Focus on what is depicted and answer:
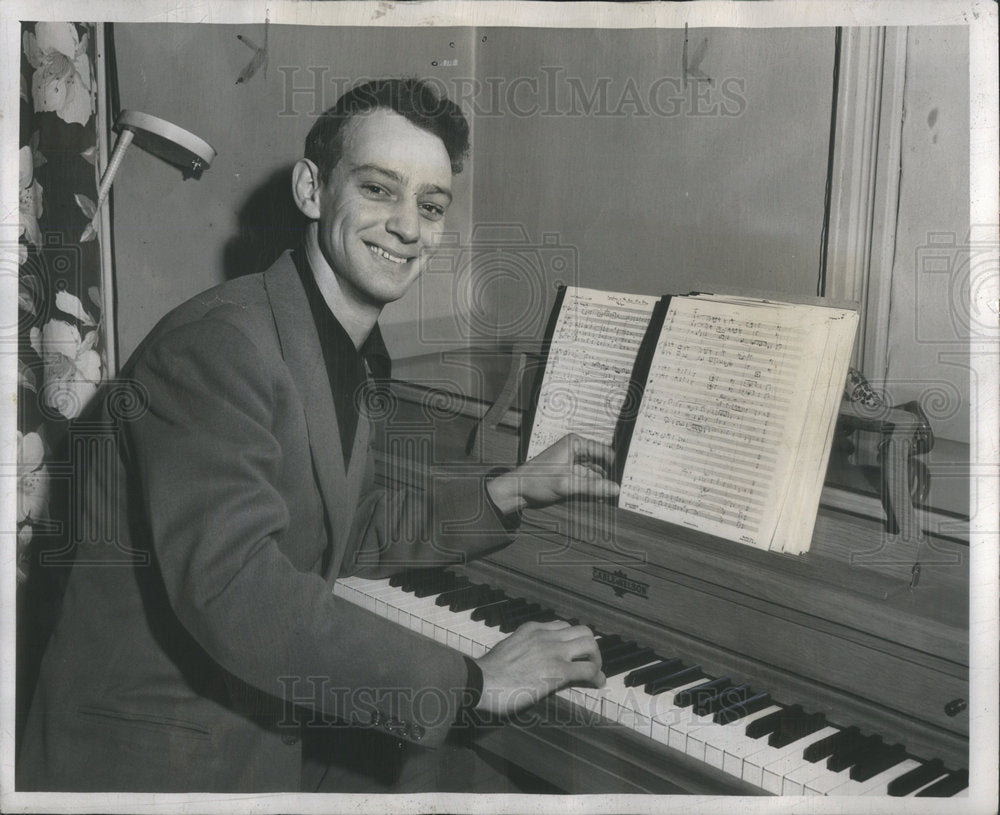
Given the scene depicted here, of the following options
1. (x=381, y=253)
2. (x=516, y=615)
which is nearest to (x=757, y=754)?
(x=516, y=615)

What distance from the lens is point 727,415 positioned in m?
1.16

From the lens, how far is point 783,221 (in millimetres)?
1290

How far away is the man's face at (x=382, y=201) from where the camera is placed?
4.05ft

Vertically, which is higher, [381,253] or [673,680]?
[381,253]

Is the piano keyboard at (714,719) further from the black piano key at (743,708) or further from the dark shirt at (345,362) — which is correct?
the dark shirt at (345,362)

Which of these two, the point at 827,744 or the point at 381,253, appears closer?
→ the point at 827,744

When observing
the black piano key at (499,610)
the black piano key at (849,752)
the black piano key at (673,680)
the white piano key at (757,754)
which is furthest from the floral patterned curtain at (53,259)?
the black piano key at (849,752)

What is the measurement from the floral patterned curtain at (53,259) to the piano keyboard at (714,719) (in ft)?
1.65

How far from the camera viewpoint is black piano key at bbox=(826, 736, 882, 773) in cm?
106

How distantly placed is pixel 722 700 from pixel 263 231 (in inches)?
38.0

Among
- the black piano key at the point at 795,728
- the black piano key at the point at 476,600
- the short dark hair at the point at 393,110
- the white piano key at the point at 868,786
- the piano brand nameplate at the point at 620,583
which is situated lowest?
the white piano key at the point at 868,786

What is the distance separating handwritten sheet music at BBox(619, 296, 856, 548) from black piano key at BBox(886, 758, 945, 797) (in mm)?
334

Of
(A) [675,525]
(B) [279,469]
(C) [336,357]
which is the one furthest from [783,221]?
(B) [279,469]

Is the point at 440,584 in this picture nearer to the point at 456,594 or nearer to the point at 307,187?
the point at 456,594
